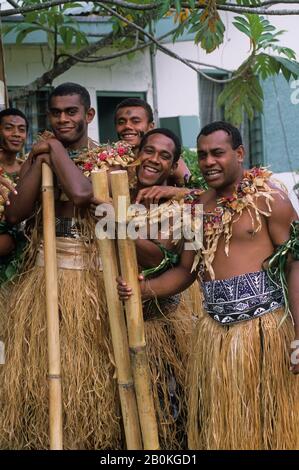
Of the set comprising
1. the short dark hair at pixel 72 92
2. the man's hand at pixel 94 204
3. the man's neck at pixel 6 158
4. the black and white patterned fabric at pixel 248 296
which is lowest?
the black and white patterned fabric at pixel 248 296

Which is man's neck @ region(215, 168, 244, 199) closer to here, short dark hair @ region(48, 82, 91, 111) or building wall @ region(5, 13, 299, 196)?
short dark hair @ region(48, 82, 91, 111)

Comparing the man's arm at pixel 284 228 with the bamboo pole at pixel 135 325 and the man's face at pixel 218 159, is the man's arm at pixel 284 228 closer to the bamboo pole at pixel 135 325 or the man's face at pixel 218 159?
the man's face at pixel 218 159

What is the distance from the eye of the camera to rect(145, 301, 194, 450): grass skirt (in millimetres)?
3766

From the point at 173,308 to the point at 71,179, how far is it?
A: 88 cm

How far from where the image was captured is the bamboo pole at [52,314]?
11.2 feet

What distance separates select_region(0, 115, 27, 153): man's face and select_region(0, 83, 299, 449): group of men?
1136 mm

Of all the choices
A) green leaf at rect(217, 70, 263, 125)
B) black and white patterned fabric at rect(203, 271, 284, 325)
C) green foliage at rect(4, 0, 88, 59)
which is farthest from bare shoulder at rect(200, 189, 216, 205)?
green foliage at rect(4, 0, 88, 59)

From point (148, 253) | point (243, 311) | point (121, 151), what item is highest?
point (121, 151)

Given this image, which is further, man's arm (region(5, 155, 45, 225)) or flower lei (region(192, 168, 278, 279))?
man's arm (region(5, 155, 45, 225))

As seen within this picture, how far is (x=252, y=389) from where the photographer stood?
333cm

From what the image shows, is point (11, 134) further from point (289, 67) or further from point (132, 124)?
point (289, 67)

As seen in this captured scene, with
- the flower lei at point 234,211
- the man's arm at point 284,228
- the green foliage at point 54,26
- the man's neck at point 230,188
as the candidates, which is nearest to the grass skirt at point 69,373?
the flower lei at point 234,211

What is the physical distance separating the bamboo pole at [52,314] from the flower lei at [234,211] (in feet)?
2.07

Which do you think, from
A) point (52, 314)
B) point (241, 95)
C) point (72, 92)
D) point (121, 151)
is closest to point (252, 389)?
point (52, 314)
